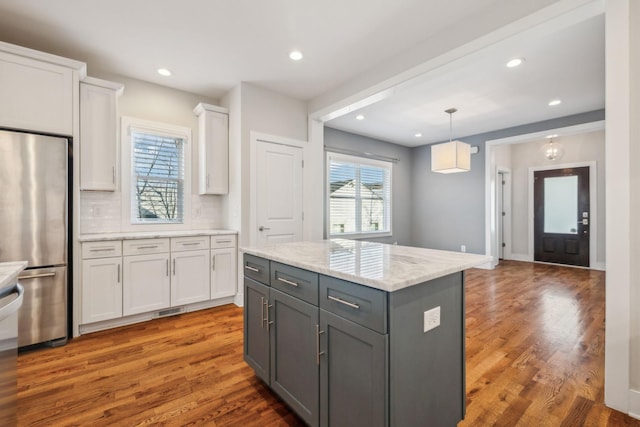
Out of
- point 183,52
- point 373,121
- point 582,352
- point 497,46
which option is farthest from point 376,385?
point 373,121

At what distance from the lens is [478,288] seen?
448cm

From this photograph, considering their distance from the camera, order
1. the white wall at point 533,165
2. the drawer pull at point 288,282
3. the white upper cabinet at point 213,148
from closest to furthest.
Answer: the drawer pull at point 288,282 < the white upper cabinet at point 213,148 < the white wall at point 533,165

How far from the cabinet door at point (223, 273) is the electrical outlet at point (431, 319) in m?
2.88

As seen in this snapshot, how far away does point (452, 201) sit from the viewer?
253 inches

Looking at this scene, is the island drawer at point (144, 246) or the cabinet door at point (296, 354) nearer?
the cabinet door at point (296, 354)

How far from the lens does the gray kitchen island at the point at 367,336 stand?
119 centimetres

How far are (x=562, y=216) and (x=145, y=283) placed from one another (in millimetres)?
7744

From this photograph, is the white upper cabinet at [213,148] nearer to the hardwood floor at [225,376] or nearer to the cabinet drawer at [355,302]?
the hardwood floor at [225,376]

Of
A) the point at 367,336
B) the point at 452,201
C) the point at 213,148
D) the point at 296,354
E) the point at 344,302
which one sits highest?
the point at 213,148

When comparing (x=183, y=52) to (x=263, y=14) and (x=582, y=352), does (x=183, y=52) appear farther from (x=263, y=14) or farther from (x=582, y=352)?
(x=582, y=352)

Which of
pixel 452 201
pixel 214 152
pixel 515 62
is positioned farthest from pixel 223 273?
pixel 452 201

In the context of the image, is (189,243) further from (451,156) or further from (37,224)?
(451,156)

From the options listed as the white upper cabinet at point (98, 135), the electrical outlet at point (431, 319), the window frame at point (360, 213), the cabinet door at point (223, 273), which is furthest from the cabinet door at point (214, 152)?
the electrical outlet at point (431, 319)

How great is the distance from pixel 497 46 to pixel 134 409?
360 centimetres
